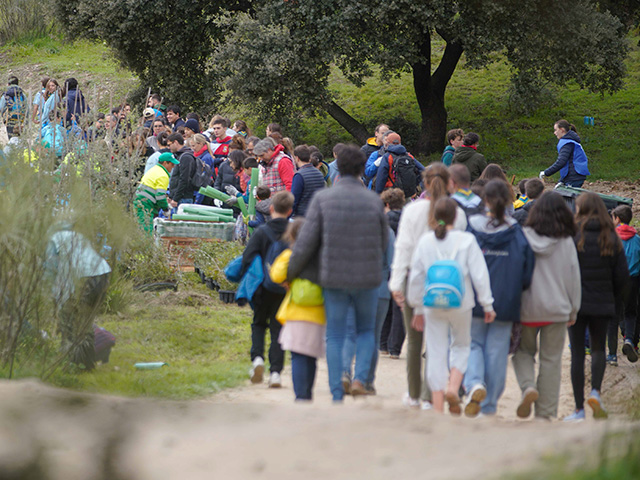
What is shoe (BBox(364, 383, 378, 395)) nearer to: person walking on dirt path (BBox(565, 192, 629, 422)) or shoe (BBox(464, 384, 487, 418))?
shoe (BBox(464, 384, 487, 418))

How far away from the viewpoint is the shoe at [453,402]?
5660 millimetres

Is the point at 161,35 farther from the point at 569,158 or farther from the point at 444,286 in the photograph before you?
the point at 444,286

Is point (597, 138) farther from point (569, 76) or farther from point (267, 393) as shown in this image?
point (267, 393)

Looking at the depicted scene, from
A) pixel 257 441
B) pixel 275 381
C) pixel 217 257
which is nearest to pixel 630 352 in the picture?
pixel 275 381

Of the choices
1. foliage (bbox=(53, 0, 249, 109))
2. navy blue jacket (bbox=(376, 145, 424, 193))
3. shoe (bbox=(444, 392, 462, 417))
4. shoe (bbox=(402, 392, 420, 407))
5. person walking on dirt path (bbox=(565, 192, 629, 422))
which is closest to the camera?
shoe (bbox=(444, 392, 462, 417))

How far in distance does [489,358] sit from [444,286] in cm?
89

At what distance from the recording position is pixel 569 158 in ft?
38.2

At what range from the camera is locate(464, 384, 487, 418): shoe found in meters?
5.75

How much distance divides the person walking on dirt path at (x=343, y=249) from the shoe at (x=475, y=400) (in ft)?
2.97

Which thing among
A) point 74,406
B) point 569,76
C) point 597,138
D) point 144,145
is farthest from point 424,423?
point 597,138

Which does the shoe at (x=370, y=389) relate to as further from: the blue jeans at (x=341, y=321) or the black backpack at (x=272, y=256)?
the black backpack at (x=272, y=256)

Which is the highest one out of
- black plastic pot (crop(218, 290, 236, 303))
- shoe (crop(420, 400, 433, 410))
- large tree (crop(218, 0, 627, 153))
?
large tree (crop(218, 0, 627, 153))

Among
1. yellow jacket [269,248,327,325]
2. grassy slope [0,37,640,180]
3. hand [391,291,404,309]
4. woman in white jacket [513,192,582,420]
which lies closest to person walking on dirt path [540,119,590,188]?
woman in white jacket [513,192,582,420]

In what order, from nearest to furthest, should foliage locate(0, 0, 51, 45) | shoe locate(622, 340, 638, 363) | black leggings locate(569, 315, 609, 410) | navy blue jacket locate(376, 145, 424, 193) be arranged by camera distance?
black leggings locate(569, 315, 609, 410)
shoe locate(622, 340, 638, 363)
navy blue jacket locate(376, 145, 424, 193)
foliage locate(0, 0, 51, 45)
